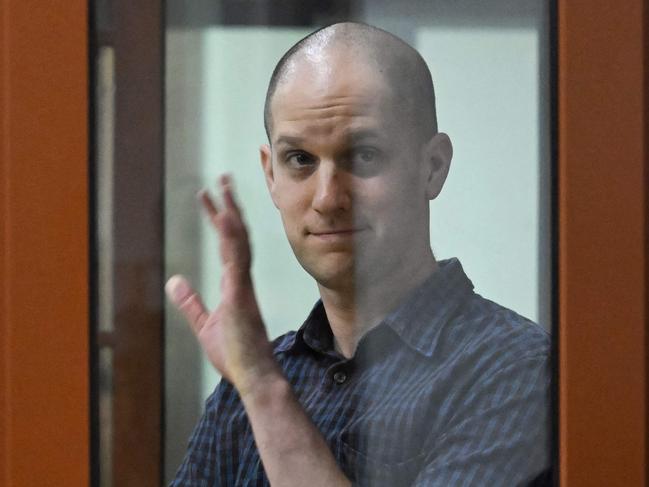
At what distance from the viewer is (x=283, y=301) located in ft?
4.42

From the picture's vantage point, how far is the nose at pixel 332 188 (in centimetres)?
132

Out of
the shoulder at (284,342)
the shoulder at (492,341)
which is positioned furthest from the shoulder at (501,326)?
the shoulder at (284,342)

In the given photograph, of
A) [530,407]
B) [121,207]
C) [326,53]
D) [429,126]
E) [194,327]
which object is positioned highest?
[326,53]

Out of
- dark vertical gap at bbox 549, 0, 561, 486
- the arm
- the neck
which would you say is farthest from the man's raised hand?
dark vertical gap at bbox 549, 0, 561, 486

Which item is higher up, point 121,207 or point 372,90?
point 372,90

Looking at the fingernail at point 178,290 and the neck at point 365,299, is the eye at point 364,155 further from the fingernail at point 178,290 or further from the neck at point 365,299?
the fingernail at point 178,290

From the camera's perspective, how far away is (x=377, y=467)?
4.36ft

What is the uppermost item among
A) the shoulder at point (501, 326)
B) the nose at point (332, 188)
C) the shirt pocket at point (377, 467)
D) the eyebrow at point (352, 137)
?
the eyebrow at point (352, 137)

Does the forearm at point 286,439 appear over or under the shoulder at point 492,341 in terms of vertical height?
under

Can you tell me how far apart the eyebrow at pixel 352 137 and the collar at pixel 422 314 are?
211mm
